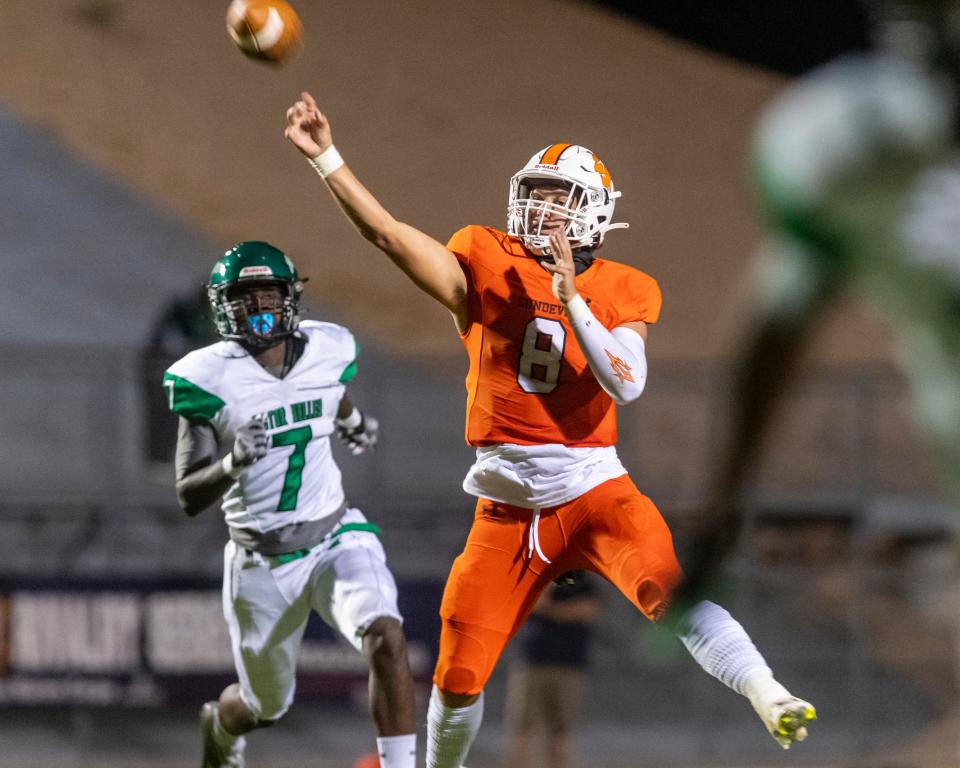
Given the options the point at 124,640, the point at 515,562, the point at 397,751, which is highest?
the point at 515,562

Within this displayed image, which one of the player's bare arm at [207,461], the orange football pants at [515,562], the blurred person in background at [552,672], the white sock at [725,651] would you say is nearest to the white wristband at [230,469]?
the player's bare arm at [207,461]

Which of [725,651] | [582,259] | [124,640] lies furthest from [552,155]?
[124,640]

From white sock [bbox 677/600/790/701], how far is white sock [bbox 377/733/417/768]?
1.01 metres

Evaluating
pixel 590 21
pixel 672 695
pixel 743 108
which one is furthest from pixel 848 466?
pixel 590 21

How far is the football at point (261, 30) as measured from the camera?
4871mm

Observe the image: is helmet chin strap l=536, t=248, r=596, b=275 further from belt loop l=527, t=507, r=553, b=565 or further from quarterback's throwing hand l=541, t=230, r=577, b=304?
belt loop l=527, t=507, r=553, b=565

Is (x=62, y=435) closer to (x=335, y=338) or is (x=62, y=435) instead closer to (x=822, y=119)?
(x=335, y=338)

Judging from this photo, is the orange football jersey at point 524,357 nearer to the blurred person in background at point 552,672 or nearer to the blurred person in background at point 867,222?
the blurred person in background at point 867,222

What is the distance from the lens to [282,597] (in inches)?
202

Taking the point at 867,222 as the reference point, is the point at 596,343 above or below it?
below

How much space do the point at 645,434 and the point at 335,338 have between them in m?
4.65

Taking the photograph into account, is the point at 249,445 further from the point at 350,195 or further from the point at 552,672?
the point at 552,672

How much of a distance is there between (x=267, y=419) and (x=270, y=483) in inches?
8.8

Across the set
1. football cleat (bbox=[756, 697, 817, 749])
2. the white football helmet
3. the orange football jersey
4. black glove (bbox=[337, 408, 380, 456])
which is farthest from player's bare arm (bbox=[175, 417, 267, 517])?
football cleat (bbox=[756, 697, 817, 749])
